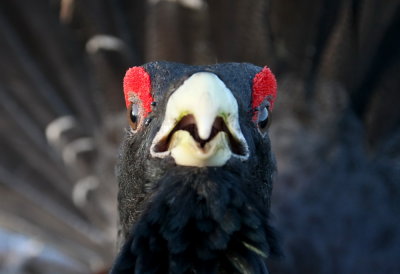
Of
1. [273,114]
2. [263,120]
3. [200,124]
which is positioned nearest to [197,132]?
[200,124]

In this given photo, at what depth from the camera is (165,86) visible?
75.7 inches

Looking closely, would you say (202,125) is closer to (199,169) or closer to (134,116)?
(199,169)

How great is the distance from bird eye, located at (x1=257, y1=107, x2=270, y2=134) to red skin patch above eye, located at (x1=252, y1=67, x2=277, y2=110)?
34mm

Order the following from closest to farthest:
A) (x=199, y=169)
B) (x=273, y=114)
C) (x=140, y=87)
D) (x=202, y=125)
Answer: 1. (x=202, y=125)
2. (x=199, y=169)
3. (x=140, y=87)
4. (x=273, y=114)

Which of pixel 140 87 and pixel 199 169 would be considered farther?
pixel 140 87

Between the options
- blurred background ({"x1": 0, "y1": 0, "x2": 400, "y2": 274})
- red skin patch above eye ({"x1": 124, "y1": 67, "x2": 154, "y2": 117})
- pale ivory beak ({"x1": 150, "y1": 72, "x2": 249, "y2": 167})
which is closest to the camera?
pale ivory beak ({"x1": 150, "y1": 72, "x2": 249, "y2": 167})

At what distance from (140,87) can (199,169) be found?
396 millimetres

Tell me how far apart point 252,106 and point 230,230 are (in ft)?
1.32

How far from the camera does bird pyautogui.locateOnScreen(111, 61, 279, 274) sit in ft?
5.70

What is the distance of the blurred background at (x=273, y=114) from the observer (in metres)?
3.46

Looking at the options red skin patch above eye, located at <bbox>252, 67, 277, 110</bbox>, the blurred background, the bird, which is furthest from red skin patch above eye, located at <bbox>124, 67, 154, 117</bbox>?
the blurred background

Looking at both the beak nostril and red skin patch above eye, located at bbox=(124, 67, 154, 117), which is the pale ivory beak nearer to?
the beak nostril

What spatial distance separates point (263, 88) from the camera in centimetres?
204

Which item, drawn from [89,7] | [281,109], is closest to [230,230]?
[281,109]
